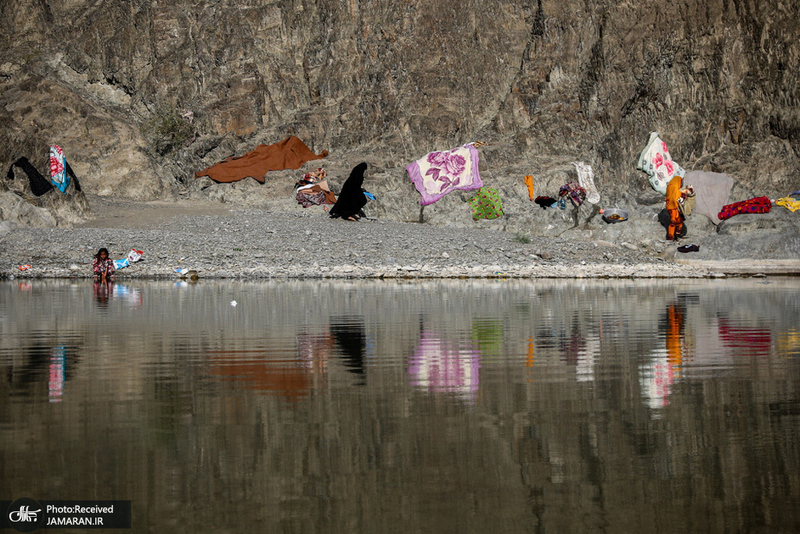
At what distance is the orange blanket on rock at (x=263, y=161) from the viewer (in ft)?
135

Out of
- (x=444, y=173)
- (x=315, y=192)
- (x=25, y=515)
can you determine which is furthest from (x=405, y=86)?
(x=25, y=515)

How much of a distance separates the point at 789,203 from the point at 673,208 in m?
4.00

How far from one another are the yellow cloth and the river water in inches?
841

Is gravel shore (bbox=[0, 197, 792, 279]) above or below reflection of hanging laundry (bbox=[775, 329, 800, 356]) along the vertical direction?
above

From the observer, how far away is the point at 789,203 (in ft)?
105

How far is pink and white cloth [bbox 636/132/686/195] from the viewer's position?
36.0 m

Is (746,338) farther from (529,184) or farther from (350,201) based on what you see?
(529,184)

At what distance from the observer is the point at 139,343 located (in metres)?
10.4

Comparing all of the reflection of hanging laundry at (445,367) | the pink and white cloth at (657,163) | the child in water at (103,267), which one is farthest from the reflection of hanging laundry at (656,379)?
the pink and white cloth at (657,163)

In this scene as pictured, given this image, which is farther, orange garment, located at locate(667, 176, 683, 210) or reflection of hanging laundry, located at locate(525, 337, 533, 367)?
orange garment, located at locate(667, 176, 683, 210)

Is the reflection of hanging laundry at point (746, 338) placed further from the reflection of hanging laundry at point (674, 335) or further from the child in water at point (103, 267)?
the child in water at point (103, 267)

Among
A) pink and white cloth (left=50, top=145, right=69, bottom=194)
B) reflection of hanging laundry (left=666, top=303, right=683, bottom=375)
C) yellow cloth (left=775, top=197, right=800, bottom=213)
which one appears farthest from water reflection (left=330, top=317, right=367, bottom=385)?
pink and white cloth (left=50, top=145, right=69, bottom=194)

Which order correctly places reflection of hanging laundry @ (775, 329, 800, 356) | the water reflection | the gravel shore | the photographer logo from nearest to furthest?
the photographer logo < the water reflection < reflection of hanging laundry @ (775, 329, 800, 356) < the gravel shore

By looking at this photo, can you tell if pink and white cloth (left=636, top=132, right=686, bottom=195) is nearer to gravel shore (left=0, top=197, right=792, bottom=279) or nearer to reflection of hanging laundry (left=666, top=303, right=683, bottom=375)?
gravel shore (left=0, top=197, right=792, bottom=279)
